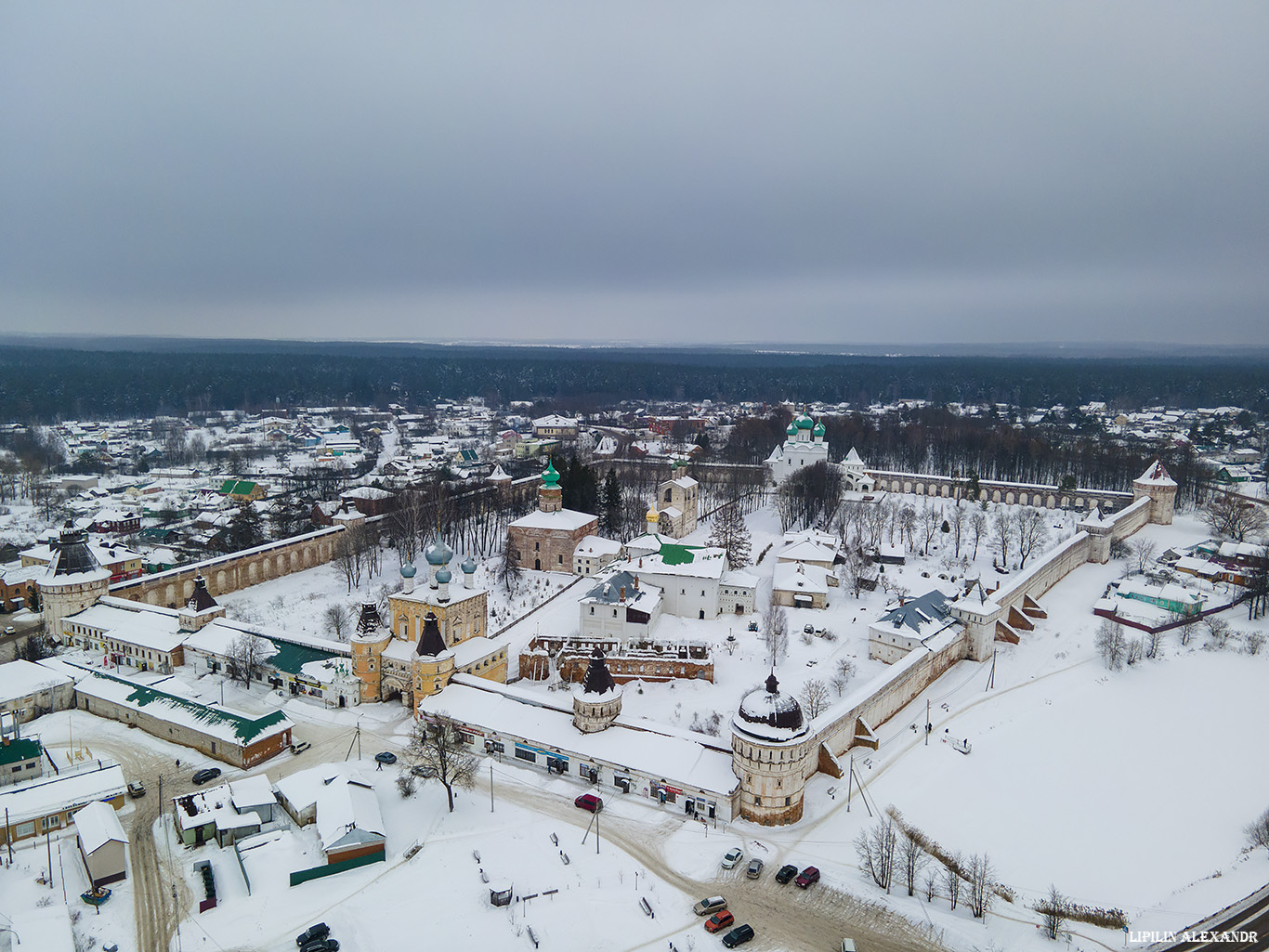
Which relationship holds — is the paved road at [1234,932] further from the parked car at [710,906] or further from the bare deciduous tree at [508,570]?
the bare deciduous tree at [508,570]

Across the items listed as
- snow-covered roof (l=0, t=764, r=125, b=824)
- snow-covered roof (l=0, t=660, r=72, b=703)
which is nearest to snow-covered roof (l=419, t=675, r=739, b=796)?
snow-covered roof (l=0, t=764, r=125, b=824)

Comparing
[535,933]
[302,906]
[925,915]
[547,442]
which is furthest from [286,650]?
[547,442]

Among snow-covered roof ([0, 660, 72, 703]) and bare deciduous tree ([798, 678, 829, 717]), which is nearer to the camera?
snow-covered roof ([0, 660, 72, 703])

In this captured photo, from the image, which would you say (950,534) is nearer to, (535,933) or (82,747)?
(535,933)

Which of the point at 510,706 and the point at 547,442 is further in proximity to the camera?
the point at 547,442

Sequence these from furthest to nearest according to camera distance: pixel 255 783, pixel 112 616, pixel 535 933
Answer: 1. pixel 112 616
2. pixel 255 783
3. pixel 535 933

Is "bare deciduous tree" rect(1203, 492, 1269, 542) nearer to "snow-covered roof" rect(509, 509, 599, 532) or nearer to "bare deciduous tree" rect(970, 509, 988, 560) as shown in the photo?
"bare deciduous tree" rect(970, 509, 988, 560)

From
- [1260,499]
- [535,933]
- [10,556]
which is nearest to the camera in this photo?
[535,933]
